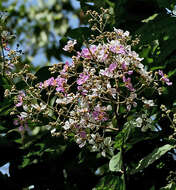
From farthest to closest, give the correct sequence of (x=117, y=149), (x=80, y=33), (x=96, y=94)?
(x=80, y=33), (x=117, y=149), (x=96, y=94)

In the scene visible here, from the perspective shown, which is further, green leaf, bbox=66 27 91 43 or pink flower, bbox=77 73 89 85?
green leaf, bbox=66 27 91 43

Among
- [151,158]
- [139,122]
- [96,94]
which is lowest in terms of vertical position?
[151,158]

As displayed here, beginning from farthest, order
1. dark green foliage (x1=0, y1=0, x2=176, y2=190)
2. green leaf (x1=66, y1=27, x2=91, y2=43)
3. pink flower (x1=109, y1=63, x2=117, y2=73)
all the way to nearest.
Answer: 1. green leaf (x1=66, y1=27, x2=91, y2=43)
2. dark green foliage (x1=0, y1=0, x2=176, y2=190)
3. pink flower (x1=109, y1=63, x2=117, y2=73)

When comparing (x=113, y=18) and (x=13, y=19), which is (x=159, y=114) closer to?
(x=113, y=18)

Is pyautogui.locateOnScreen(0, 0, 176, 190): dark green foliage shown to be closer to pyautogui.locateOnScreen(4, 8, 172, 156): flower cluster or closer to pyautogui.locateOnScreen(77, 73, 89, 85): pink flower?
pyautogui.locateOnScreen(4, 8, 172, 156): flower cluster

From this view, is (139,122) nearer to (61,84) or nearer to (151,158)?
(151,158)

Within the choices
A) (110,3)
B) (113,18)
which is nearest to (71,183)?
(113,18)

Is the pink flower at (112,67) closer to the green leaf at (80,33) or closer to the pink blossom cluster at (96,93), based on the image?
the pink blossom cluster at (96,93)

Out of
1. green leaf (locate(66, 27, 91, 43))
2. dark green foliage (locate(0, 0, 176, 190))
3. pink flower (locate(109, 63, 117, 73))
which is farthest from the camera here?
green leaf (locate(66, 27, 91, 43))

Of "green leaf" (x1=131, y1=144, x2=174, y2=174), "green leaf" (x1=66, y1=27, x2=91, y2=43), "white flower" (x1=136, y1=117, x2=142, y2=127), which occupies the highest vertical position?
"green leaf" (x1=66, y1=27, x2=91, y2=43)

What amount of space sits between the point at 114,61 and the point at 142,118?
0.78 ft

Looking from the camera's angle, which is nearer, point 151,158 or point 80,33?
point 151,158

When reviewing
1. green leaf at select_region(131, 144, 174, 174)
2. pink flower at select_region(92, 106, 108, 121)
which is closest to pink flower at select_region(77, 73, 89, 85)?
pink flower at select_region(92, 106, 108, 121)

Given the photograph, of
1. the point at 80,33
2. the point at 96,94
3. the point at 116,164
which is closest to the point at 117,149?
the point at 116,164
